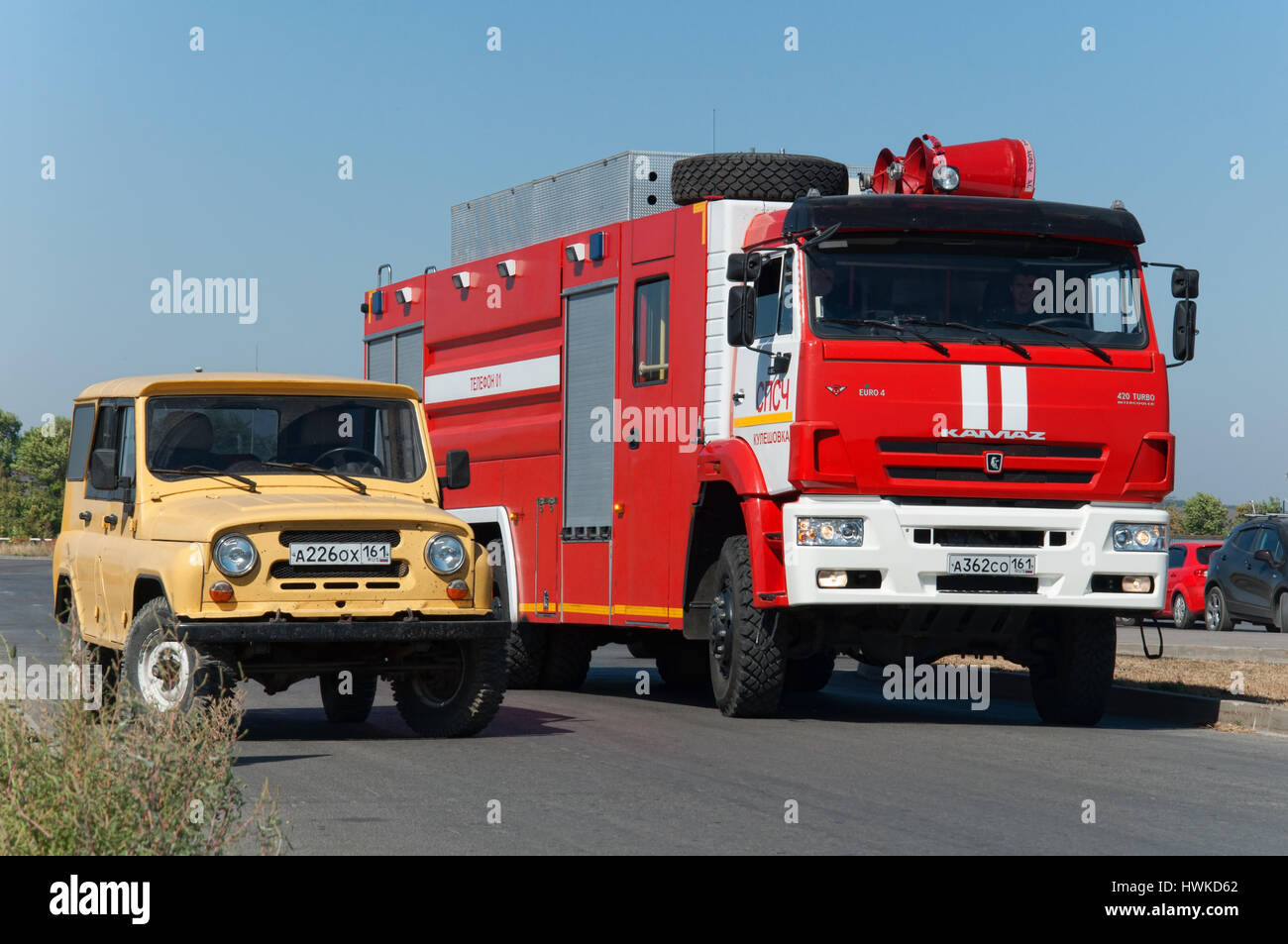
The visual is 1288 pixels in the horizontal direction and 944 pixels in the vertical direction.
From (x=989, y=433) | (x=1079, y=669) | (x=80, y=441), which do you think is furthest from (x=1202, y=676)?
(x=80, y=441)

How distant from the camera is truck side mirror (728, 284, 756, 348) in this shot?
1237 centimetres

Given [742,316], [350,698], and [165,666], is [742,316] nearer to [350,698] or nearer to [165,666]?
[350,698]

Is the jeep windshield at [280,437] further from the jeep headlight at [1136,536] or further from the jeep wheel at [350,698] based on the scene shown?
the jeep headlight at [1136,536]

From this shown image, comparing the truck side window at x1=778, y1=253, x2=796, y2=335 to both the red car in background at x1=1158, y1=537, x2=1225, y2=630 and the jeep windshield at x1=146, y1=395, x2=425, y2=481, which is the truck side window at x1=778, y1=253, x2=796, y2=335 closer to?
the jeep windshield at x1=146, y1=395, x2=425, y2=481

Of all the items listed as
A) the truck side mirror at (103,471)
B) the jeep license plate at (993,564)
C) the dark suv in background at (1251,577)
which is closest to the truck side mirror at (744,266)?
the jeep license plate at (993,564)

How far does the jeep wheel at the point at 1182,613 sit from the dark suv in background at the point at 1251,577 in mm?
1793

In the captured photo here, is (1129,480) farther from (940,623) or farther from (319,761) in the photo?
(319,761)

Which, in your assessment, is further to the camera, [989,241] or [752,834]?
[989,241]

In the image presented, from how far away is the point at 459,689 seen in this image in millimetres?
11391

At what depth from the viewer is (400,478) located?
1201 cm

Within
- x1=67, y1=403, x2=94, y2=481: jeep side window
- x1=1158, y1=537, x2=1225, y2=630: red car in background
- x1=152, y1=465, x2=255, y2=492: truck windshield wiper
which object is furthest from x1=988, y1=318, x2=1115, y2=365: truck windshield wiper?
x1=1158, y1=537, x2=1225, y2=630: red car in background

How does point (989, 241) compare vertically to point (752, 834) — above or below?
above
